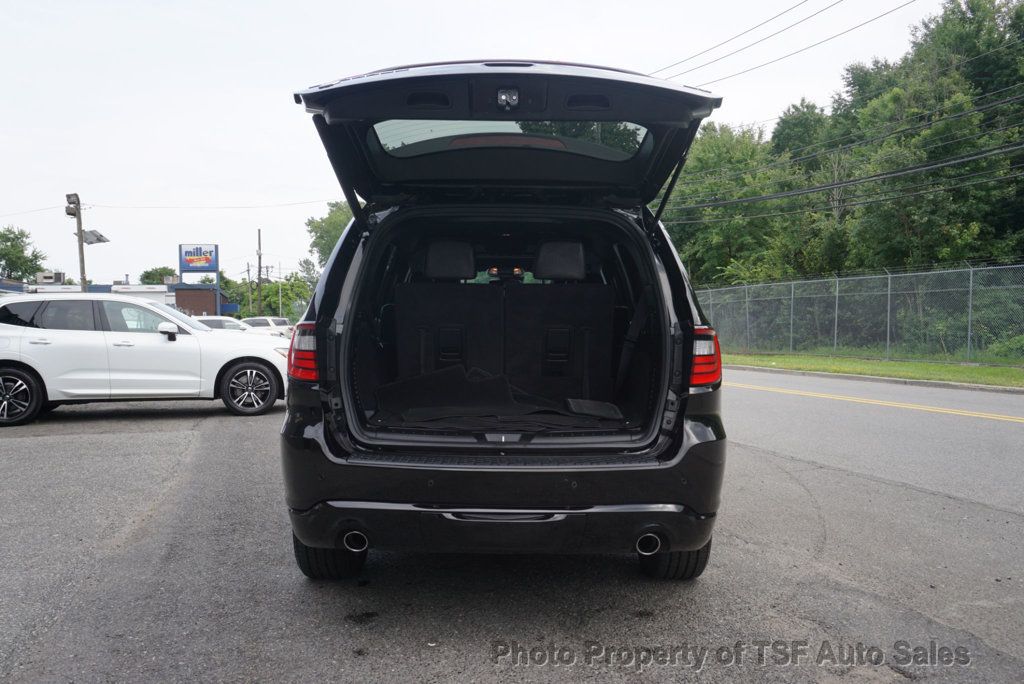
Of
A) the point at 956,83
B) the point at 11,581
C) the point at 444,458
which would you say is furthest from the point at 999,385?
the point at 956,83

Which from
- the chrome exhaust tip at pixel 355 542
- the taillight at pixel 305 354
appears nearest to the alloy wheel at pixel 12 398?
the taillight at pixel 305 354

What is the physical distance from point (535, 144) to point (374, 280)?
3.32 feet

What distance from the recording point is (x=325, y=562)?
3627 millimetres

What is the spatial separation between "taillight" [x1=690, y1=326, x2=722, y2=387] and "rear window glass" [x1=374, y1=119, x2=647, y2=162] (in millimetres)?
970

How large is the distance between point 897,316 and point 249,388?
1770 centimetres

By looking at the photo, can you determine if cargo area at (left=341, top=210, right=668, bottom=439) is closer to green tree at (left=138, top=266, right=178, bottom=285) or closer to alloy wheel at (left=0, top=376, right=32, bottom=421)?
alloy wheel at (left=0, top=376, right=32, bottom=421)

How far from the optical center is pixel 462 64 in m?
3.03

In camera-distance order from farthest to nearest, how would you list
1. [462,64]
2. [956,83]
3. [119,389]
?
[956,83]
[119,389]
[462,64]

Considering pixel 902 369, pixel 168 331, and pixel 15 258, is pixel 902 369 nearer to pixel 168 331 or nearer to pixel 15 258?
pixel 168 331

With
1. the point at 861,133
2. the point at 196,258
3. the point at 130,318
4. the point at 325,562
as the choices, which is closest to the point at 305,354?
the point at 325,562

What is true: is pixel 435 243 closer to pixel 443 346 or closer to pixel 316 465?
pixel 443 346

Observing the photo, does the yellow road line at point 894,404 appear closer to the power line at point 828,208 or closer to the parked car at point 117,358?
the parked car at point 117,358

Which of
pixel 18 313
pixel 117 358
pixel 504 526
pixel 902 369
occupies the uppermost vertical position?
pixel 18 313

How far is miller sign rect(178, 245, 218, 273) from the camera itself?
278 ft
